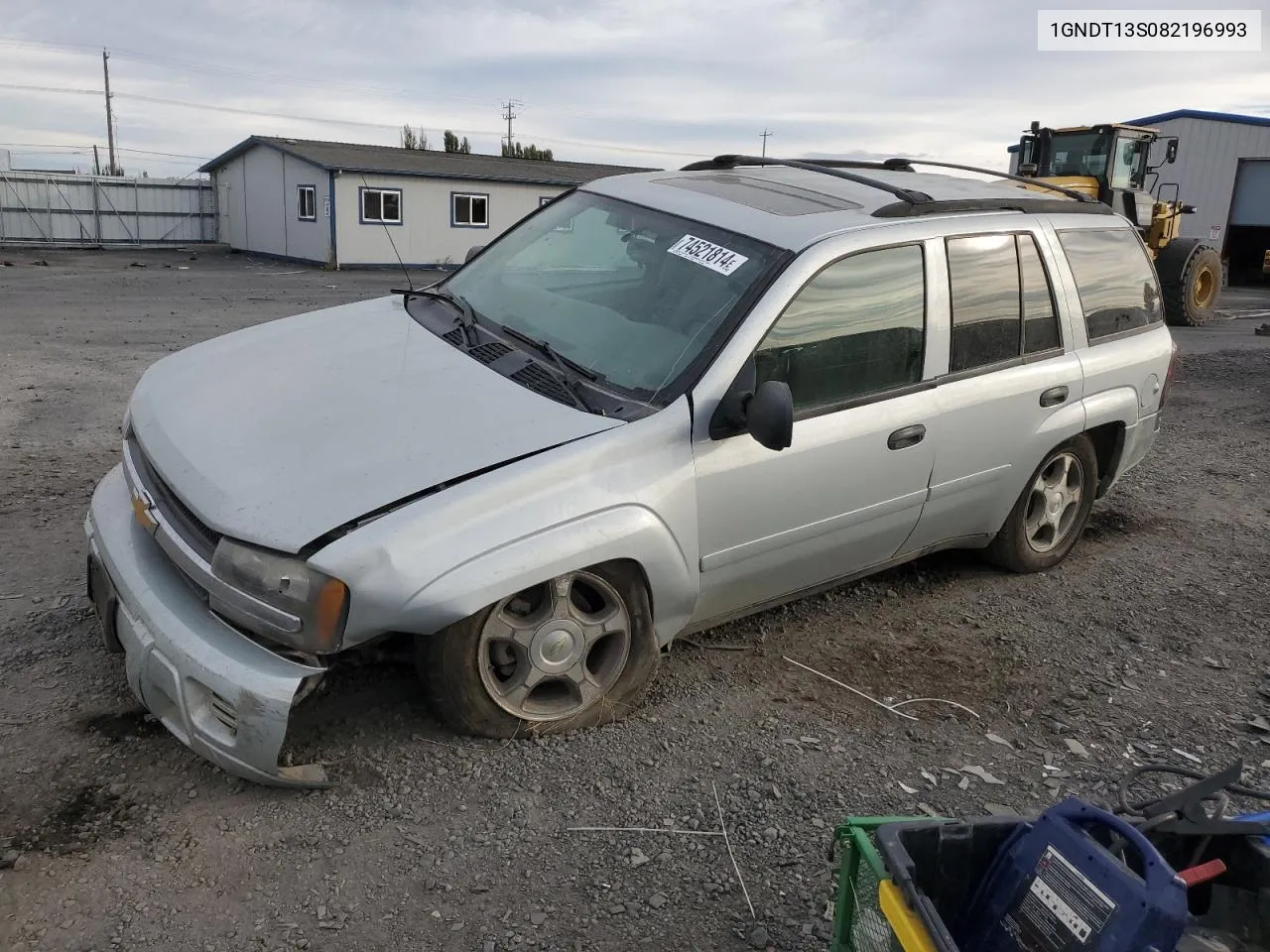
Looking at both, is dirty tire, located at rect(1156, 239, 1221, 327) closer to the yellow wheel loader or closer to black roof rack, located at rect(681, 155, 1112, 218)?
the yellow wheel loader

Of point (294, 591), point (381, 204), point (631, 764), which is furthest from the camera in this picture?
point (381, 204)

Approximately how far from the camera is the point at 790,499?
3.55 metres

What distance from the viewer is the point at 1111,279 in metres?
4.88

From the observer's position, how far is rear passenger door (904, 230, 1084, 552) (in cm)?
407

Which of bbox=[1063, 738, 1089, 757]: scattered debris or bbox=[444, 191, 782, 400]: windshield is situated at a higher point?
bbox=[444, 191, 782, 400]: windshield

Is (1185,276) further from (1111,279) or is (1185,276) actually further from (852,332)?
(852,332)

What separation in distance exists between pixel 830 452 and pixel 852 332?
465mm

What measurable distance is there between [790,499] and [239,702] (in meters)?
1.91

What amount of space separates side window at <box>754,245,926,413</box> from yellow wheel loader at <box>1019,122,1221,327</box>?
12826 millimetres

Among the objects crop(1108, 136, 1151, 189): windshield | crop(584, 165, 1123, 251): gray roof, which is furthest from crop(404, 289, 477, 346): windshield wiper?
crop(1108, 136, 1151, 189): windshield

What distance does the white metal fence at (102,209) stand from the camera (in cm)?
3147

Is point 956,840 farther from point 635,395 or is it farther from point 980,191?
point 980,191

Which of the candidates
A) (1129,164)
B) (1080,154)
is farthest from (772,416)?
(1129,164)

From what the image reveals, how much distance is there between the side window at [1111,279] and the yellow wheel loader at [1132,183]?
11.0 meters
